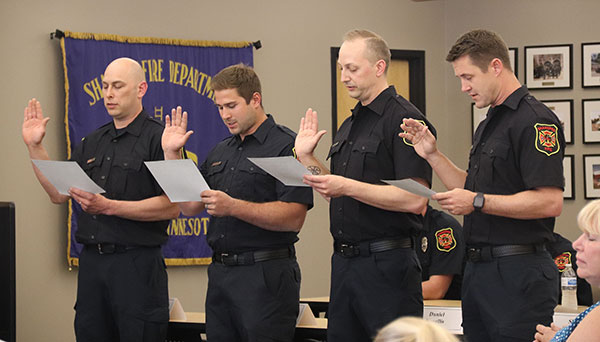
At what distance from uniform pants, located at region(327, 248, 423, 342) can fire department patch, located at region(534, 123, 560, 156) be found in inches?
25.4

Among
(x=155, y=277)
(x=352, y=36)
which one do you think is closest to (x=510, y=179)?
(x=352, y=36)

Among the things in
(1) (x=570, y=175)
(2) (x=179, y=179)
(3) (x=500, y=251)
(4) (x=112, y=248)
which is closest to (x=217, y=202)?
(2) (x=179, y=179)

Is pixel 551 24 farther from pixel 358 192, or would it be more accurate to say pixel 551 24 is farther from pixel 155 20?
pixel 358 192

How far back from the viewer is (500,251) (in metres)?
2.99

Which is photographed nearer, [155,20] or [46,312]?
[46,312]

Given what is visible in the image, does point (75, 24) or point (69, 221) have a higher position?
point (75, 24)

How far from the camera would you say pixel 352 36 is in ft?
11.3

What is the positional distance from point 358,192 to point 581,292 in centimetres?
206

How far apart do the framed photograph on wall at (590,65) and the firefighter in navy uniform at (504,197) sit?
3.69m

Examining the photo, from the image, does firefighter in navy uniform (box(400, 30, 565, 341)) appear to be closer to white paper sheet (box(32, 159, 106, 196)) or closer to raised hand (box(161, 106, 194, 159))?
raised hand (box(161, 106, 194, 159))

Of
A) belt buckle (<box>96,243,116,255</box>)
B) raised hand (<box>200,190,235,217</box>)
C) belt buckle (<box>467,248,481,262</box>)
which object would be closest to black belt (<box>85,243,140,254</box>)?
belt buckle (<box>96,243,116,255</box>)

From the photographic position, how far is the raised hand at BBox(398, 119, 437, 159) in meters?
3.12

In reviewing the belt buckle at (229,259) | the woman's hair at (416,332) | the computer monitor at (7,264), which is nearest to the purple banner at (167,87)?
the computer monitor at (7,264)

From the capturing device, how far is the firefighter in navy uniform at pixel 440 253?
14.9 feet
